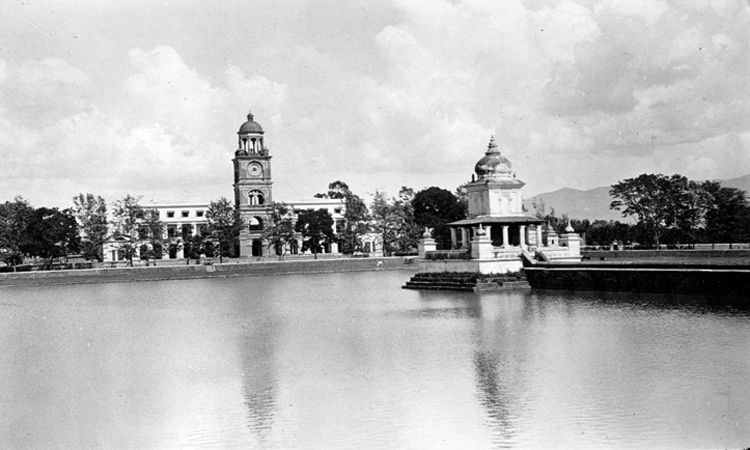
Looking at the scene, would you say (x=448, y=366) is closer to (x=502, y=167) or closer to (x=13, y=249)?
(x=502, y=167)

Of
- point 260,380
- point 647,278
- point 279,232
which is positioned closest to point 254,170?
point 279,232

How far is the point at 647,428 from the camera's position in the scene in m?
14.6

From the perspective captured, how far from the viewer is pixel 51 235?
75.9 meters

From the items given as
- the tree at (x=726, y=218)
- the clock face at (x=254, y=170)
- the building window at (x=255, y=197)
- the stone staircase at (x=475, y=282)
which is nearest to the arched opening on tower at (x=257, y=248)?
the building window at (x=255, y=197)

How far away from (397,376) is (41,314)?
24.3 metres

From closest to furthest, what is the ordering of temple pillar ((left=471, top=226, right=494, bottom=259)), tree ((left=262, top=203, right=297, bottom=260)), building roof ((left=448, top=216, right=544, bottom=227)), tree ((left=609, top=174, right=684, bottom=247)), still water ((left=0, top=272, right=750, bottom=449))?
still water ((left=0, top=272, right=750, bottom=449))
temple pillar ((left=471, top=226, right=494, bottom=259))
building roof ((left=448, top=216, right=544, bottom=227))
tree ((left=609, top=174, right=684, bottom=247))
tree ((left=262, top=203, right=297, bottom=260))

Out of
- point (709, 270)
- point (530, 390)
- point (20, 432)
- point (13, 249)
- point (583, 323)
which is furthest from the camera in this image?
point (13, 249)

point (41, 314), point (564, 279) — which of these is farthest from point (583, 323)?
point (41, 314)

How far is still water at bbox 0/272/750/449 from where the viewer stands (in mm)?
14992

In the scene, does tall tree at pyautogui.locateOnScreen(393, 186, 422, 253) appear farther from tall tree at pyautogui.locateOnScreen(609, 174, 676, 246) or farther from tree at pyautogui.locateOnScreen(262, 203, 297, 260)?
tall tree at pyautogui.locateOnScreen(609, 174, 676, 246)

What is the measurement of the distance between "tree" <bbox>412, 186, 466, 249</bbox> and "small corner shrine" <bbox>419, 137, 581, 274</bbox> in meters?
36.1

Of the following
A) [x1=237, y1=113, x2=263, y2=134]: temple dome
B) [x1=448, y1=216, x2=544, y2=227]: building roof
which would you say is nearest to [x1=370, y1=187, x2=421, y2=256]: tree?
[x1=237, y1=113, x2=263, y2=134]: temple dome

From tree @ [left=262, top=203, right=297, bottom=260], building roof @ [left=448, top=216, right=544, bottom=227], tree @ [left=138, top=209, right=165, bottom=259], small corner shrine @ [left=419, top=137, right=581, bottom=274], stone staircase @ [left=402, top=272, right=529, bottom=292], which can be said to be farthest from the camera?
tree @ [left=262, top=203, right=297, bottom=260]

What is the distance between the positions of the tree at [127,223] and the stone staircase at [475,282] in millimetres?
38707
